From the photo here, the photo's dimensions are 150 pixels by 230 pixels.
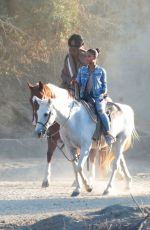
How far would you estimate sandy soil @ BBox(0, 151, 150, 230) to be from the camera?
34.4 ft

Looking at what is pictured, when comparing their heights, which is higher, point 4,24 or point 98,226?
point 98,226

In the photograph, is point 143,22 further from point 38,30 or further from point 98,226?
point 98,226

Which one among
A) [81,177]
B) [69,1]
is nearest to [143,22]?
[69,1]

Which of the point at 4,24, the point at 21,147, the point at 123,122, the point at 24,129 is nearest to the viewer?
A: the point at 123,122

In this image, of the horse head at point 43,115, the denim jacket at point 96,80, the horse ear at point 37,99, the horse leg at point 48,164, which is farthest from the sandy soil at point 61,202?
the denim jacket at point 96,80

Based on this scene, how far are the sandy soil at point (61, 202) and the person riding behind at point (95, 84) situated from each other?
53.3 inches

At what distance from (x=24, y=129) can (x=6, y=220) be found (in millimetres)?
15623

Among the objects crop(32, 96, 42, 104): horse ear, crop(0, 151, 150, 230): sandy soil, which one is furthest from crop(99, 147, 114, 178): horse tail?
crop(32, 96, 42, 104): horse ear

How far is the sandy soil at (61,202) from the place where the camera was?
34.4 ft

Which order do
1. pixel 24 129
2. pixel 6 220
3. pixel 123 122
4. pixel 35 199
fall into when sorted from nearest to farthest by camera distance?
pixel 6 220
pixel 35 199
pixel 123 122
pixel 24 129

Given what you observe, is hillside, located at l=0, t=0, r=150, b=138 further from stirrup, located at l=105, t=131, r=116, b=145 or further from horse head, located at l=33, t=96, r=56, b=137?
horse head, located at l=33, t=96, r=56, b=137

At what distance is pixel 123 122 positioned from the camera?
15547 millimetres

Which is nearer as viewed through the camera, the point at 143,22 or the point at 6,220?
the point at 6,220

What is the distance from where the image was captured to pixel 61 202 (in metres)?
13.5
